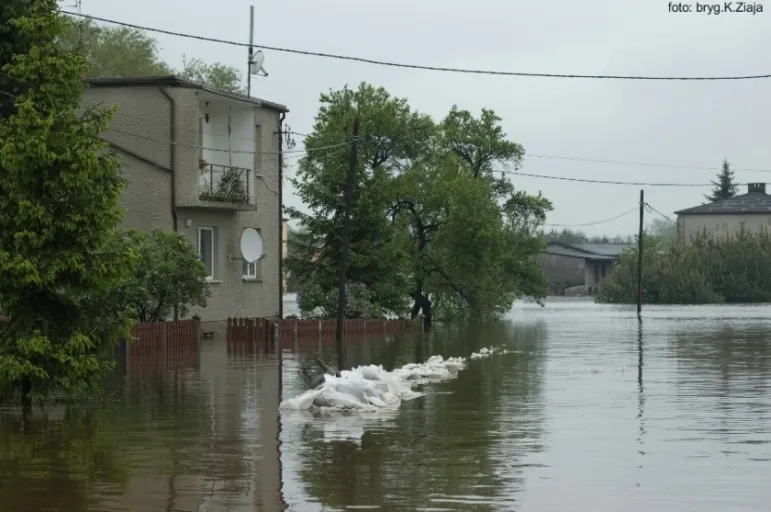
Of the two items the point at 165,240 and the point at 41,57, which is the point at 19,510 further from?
the point at 165,240

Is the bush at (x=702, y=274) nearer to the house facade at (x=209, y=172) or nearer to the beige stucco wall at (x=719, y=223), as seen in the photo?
the beige stucco wall at (x=719, y=223)

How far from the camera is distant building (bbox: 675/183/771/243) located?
5157 inches

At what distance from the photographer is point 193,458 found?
45.8ft

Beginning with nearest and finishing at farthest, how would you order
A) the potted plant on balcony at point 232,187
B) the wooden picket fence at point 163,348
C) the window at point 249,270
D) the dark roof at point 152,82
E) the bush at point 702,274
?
the wooden picket fence at point 163,348
the dark roof at point 152,82
the potted plant on balcony at point 232,187
the window at point 249,270
the bush at point 702,274

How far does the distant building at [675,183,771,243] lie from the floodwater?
108766 mm

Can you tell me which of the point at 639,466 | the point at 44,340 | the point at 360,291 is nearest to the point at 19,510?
the point at 639,466

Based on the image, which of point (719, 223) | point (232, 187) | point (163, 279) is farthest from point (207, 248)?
point (719, 223)

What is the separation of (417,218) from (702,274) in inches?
2019

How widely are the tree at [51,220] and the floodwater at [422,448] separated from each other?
93 centimetres

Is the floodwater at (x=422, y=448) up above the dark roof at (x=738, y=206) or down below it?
below

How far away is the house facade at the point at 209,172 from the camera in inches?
1521

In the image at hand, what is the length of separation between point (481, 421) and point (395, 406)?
229 cm

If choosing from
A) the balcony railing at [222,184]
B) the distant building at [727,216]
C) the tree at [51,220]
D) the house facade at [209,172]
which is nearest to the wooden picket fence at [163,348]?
the tree at [51,220]

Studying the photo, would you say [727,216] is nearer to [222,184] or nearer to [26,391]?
[222,184]
